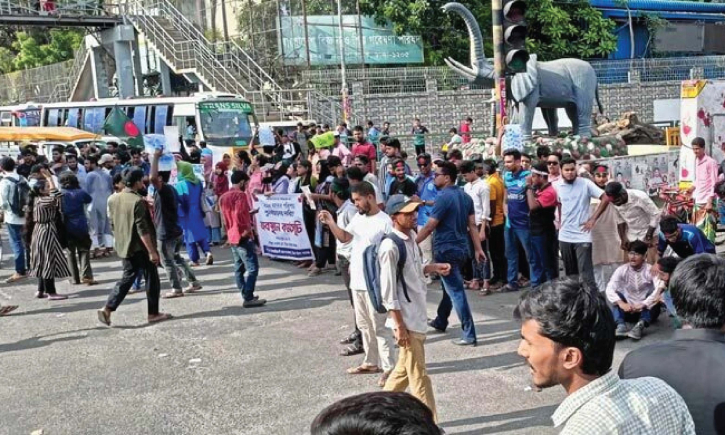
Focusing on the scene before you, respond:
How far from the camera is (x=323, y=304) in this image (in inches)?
372

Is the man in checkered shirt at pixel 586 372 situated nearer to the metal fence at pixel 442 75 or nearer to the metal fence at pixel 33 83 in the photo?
the metal fence at pixel 442 75

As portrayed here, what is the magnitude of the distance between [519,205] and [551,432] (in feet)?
13.3

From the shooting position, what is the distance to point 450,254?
736 centimetres

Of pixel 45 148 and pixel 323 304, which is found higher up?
pixel 45 148

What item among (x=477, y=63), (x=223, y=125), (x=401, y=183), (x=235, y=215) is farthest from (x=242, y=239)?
(x=223, y=125)

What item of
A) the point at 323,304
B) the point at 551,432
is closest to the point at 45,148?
the point at 323,304

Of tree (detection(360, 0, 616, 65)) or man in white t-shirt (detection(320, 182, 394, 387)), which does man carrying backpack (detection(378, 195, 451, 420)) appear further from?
tree (detection(360, 0, 616, 65))

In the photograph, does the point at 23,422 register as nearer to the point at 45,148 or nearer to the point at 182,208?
the point at 182,208

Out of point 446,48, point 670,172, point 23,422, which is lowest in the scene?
point 23,422

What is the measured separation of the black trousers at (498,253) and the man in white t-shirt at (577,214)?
5.21 ft

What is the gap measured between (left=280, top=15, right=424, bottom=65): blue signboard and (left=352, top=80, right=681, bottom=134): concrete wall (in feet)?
15.5

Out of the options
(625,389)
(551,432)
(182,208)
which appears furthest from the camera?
(182,208)

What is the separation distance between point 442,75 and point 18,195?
21.1 metres

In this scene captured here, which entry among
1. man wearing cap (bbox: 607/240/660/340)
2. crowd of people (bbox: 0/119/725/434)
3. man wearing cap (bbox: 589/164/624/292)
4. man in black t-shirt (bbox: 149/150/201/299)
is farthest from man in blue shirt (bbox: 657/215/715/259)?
man in black t-shirt (bbox: 149/150/201/299)
